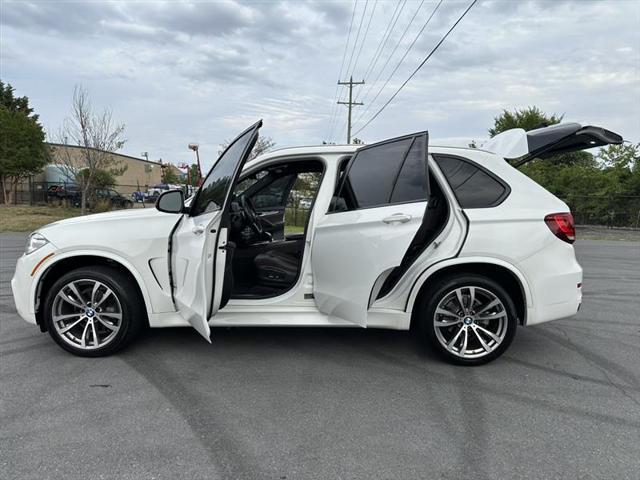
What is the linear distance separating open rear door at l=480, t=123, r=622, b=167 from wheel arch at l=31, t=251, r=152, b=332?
321 centimetres

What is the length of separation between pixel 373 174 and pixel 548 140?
5.14 ft

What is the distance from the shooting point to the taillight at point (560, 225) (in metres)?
3.65

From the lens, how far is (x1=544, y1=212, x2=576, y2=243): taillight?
3654 millimetres

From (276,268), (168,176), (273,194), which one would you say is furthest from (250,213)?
(168,176)

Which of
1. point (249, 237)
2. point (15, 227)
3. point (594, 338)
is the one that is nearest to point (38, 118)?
point (15, 227)

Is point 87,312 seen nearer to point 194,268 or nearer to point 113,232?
point 113,232

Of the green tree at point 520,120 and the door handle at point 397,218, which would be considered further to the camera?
the green tree at point 520,120

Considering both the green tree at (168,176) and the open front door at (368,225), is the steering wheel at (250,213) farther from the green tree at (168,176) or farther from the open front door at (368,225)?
the green tree at (168,176)

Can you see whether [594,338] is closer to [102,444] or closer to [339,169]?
[339,169]

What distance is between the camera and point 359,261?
135 inches

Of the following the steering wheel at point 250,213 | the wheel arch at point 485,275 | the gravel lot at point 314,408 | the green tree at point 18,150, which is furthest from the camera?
the green tree at point 18,150

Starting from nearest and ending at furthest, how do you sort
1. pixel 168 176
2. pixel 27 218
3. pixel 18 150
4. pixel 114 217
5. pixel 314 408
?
pixel 314 408, pixel 114 217, pixel 27 218, pixel 18 150, pixel 168 176

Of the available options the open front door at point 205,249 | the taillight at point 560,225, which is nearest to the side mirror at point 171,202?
the open front door at point 205,249

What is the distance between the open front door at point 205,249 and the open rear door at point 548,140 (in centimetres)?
216
